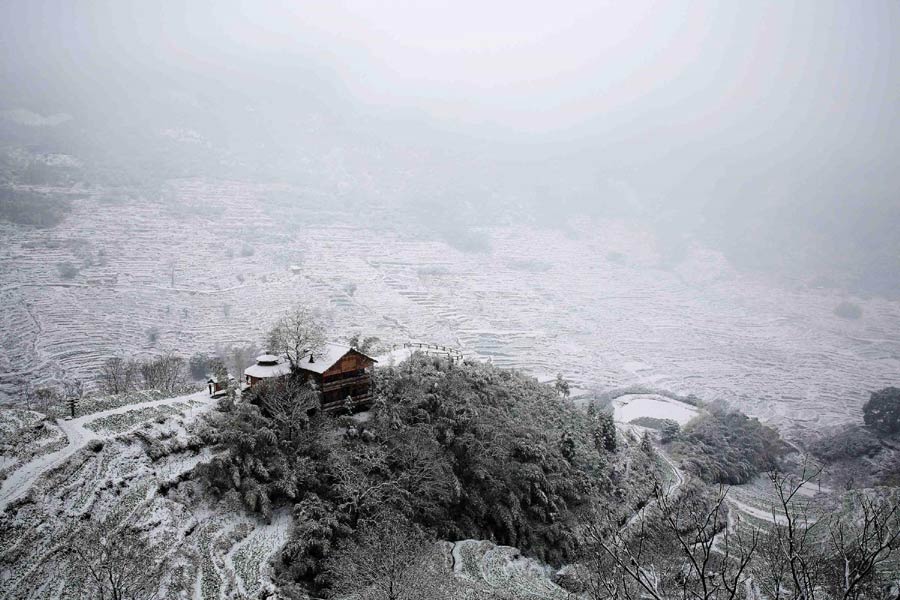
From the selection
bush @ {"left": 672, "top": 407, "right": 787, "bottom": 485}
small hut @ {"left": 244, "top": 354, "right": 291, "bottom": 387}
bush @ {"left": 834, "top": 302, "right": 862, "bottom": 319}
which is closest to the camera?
small hut @ {"left": 244, "top": 354, "right": 291, "bottom": 387}

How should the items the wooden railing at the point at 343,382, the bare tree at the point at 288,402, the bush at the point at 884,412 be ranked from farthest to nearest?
the bush at the point at 884,412 → the wooden railing at the point at 343,382 → the bare tree at the point at 288,402

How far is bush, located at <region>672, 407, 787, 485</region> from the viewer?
1929 inches

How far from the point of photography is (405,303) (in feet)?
323

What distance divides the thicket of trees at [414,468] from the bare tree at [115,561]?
413cm

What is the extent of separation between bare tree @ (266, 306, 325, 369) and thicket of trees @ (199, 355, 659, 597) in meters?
2.05

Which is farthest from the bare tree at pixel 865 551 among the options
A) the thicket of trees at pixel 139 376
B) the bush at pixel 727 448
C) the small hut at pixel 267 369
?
the thicket of trees at pixel 139 376

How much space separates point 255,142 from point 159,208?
7990cm

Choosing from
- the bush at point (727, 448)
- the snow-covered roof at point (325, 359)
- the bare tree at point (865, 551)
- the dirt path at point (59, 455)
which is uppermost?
the bare tree at point (865, 551)

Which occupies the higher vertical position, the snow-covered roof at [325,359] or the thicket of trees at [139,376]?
Answer: the snow-covered roof at [325,359]

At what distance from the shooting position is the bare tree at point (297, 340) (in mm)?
29922

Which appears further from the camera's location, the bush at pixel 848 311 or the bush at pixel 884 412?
the bush at pixel 848 311

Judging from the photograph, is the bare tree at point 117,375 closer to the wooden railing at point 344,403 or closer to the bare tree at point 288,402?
the bare tree at point 288,402

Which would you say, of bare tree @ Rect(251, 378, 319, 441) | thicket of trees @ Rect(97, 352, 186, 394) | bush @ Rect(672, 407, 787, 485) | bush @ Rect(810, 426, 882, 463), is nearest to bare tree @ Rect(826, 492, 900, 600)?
bush @ Rect(672, 407, 787, 485)

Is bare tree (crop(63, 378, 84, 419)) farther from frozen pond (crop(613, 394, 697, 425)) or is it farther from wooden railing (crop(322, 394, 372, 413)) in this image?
frozen pond (crop(613, 394, 697, 425))
